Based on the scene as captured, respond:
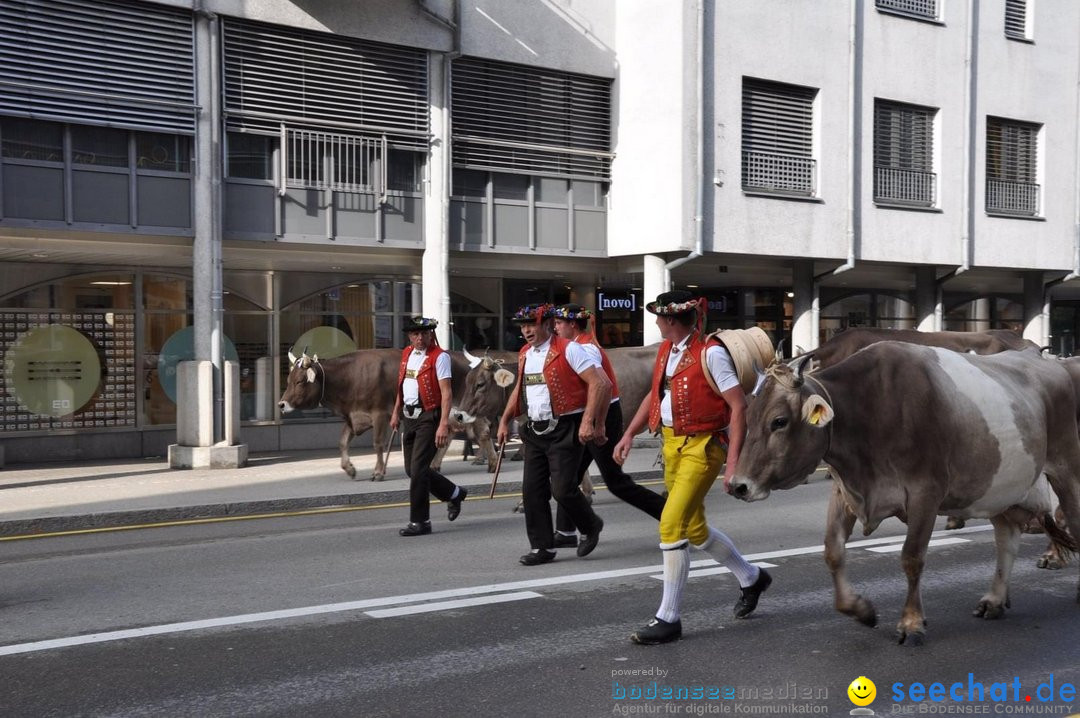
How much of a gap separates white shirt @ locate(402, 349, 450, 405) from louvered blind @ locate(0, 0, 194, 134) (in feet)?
24.4

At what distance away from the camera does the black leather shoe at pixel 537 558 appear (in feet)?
29.7

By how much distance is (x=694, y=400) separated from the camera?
6.87 meters

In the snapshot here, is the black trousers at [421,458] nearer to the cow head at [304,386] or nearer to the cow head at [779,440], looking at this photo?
the cow head at [779,440]

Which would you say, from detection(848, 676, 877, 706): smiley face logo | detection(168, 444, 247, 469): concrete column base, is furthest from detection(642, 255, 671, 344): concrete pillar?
detection(848, 676, 877, 706): smiley face logo

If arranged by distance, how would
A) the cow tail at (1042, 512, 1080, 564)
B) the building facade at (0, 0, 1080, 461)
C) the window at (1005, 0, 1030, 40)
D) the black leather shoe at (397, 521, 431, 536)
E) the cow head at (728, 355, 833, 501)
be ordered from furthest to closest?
1. the window at (1005, 0, 1030, 40)
2. the building facade at (0, 0, 1080, 461)
3. the black leather shoe at (397, 521, 431, 536)
4. the cow tail at (1042, 512, 1080, 564)
5. the cow head at (728, 355, 833, 501)

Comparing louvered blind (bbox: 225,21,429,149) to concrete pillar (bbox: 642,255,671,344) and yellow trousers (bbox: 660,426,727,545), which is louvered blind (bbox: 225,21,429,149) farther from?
yellow trousers (bbox: 660,426,727,545)

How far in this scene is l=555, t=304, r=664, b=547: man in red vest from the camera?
886cm

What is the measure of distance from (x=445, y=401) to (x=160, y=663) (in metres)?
4.52

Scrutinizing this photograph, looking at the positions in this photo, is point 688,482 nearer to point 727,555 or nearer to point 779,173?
point 727,555

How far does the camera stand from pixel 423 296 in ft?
61.2

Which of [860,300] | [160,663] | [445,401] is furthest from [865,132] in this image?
[160,663]

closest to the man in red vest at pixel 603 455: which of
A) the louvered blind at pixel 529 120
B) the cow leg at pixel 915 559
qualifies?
the cow leg at pixel 915 559

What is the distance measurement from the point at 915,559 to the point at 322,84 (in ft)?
45.2

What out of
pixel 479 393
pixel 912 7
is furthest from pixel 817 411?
pixel 912 7
